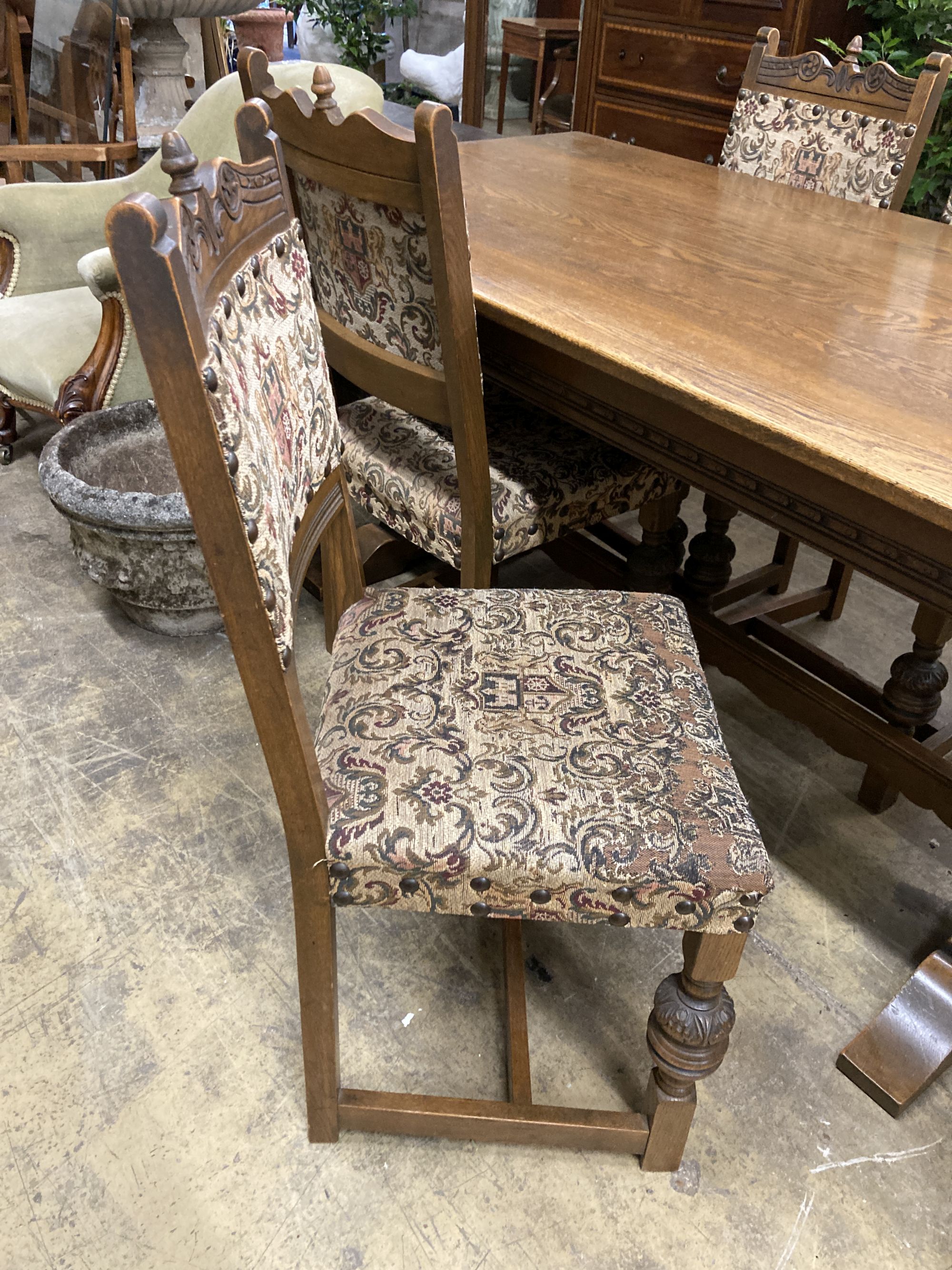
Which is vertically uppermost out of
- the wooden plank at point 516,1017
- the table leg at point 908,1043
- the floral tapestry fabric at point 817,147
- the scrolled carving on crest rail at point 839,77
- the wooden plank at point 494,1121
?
the scrolled carving on crest rail at point 839,77

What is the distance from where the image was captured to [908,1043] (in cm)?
122

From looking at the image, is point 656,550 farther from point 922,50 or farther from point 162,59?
point 162,59

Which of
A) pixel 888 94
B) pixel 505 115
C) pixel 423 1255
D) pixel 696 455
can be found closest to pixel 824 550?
pixel 696 455

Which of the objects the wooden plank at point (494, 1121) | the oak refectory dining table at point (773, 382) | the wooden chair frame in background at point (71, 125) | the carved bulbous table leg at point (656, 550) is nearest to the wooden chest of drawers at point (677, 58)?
the oak refectory dining table at point (773, 382)

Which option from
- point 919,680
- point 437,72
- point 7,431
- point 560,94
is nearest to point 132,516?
point 7,431

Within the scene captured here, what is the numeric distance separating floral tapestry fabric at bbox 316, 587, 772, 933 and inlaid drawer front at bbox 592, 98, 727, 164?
2507mm

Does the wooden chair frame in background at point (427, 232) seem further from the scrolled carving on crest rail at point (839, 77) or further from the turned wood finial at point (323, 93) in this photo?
the scrolled carving on crest rail at point (839, 77)

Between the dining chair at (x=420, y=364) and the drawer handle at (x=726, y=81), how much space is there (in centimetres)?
194

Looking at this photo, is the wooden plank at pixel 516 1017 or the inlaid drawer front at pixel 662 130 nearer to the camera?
the wooden plank at pixel 516 1017

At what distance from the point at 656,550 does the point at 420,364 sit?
2.13ft

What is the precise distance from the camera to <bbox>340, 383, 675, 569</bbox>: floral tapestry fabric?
4.78 feet

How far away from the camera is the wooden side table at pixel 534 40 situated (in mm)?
3785

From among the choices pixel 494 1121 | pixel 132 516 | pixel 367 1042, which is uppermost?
pixel 132 516

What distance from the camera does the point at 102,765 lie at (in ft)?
5.36
